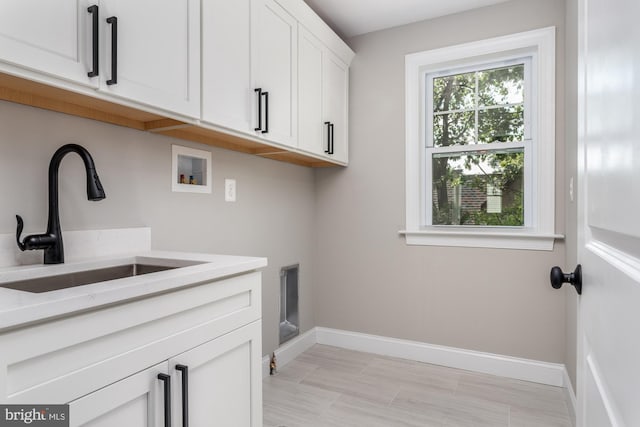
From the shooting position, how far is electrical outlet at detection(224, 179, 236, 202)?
87.5 inches

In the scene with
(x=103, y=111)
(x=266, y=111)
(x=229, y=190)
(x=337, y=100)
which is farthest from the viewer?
(x=337, y=100)

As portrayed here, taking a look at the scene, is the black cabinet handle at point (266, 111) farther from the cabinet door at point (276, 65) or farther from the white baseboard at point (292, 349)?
the white baseboard at point (292, 349)

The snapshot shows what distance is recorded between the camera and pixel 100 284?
3.17ft

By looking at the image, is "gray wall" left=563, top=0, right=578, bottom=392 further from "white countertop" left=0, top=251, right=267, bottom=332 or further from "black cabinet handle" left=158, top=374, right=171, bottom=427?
"black cabinet handle" left=158, top=374, right=171, bottom=427

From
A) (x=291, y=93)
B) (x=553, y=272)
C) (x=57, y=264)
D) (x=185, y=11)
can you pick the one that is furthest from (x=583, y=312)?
(x=291, y=93)

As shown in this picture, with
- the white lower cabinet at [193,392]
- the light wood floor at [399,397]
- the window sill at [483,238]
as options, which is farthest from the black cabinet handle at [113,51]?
the window sill at [483,238]

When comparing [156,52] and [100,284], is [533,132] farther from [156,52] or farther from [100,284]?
[100,284]

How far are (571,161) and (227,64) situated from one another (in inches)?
75.3

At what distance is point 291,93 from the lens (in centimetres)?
227

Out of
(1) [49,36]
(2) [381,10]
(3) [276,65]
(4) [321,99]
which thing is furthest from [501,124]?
(1) [49,36]

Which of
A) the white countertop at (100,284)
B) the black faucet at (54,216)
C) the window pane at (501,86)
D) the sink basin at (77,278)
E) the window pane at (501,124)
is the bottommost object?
the sink basin at (77,278)

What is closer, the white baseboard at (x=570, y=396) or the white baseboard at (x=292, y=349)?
the white baseboard at (x=570, y=396)

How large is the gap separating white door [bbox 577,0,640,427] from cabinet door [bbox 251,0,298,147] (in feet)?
4.92

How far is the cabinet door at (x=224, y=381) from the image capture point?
3.78ft
